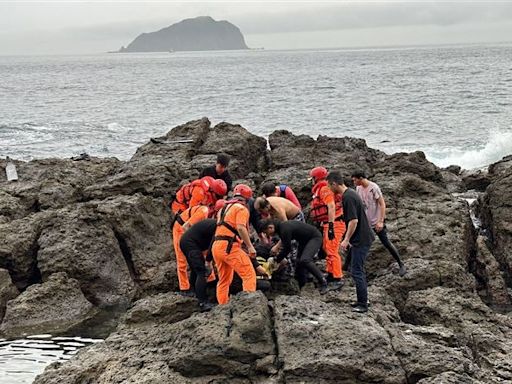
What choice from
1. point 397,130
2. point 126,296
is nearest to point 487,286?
point 126,296

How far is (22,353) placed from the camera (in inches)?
407

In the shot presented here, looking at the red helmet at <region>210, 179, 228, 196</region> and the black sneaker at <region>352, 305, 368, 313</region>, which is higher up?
the red helmet at <region>210, 179, 228, 196</region>

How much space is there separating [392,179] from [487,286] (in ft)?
11.9

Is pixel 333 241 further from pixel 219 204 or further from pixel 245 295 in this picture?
pixel 245 295

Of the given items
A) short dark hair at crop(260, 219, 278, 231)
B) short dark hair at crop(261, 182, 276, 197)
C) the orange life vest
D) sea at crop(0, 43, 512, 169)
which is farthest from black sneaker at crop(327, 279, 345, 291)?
sea at crop(0, 43, 512, 169)

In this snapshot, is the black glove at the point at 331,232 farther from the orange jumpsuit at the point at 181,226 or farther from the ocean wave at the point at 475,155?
the ocean wave at the point at 475,155

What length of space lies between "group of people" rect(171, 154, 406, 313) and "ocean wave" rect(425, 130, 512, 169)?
19.8 meters

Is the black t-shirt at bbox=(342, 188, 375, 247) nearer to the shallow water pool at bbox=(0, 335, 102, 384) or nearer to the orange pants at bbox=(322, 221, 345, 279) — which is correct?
the orange pants at bbox=(322, 221, 345, 279)

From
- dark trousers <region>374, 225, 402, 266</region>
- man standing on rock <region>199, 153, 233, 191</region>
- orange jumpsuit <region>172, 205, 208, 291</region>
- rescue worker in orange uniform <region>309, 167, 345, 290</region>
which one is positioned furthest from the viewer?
man standing on rock <region>199, 153, 233, 191</region>

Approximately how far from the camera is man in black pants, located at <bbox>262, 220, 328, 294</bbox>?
10.4 m

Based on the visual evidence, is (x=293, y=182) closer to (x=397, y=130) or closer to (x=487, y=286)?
(x=487, y=286)

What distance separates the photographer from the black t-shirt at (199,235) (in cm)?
1018

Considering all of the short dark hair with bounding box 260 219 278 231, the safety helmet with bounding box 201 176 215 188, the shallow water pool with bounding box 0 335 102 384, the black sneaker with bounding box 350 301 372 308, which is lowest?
the shallow water pool with bounding box 0 335 102 384

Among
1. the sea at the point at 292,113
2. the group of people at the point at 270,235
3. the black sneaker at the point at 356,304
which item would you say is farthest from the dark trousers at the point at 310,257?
the sea at the point at 292,113
